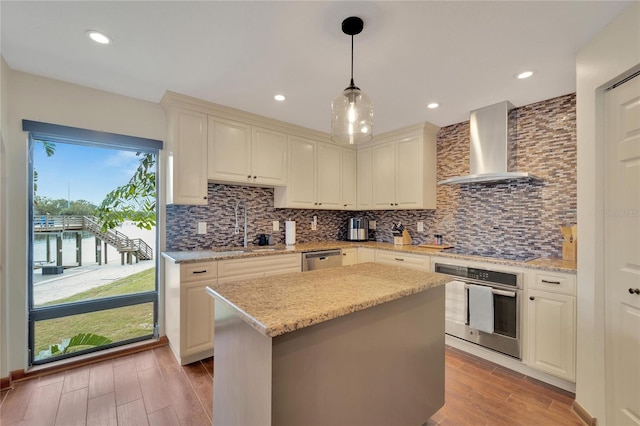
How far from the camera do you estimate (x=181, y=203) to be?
2.67 metres

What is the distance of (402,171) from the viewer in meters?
3.58

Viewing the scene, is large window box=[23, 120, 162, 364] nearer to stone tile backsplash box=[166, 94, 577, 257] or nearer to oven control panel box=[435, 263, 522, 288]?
stone tile backsplash box=[166, 94, 577, 257]

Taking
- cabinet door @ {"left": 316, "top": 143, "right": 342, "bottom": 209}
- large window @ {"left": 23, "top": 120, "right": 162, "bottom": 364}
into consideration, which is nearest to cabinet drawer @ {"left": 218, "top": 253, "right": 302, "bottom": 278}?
large window @ {"left": 23, "top": 120, "right": 162, "bottom": 364}

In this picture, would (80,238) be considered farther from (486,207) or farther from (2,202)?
(486,207)

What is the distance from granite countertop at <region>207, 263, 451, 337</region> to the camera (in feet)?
3.26

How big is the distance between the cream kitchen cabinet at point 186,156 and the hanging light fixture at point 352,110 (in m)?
1.65

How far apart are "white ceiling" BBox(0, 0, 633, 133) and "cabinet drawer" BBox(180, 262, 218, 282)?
1.56 metres

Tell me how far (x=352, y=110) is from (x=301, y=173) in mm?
2006

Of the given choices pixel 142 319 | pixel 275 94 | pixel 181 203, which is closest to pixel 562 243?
pixel 275 94

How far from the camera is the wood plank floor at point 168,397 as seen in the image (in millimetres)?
1789

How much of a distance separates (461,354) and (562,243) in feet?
4.56

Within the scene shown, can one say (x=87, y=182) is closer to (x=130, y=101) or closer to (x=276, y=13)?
(x=130, y=101)

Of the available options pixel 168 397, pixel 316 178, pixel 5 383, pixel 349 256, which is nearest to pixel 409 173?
pixel 316 178

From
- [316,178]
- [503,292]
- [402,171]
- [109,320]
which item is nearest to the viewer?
[503,292]
